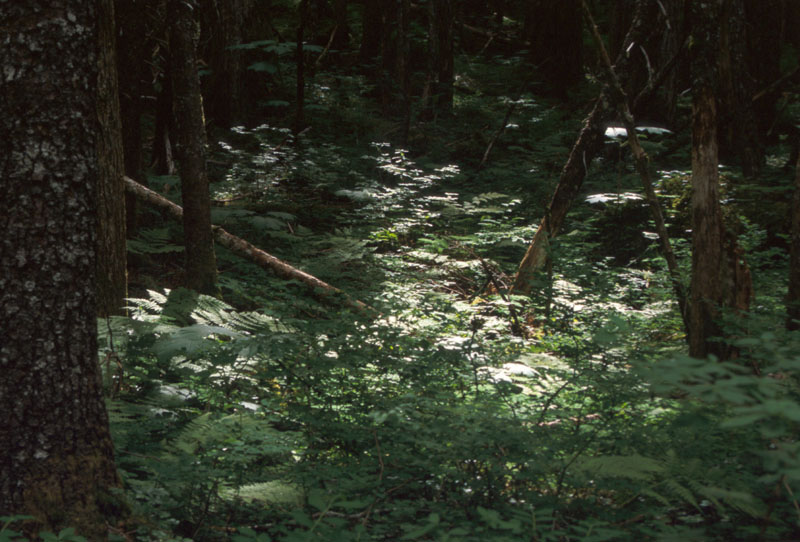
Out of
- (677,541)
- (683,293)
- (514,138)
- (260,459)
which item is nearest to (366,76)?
(514,138)

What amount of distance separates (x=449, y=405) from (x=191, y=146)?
176 inches

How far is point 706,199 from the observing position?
5.02m

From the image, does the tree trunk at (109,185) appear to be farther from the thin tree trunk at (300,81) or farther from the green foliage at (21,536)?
the thin tree trunk at (300,81)

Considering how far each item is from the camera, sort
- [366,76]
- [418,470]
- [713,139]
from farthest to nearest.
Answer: [366,76]
[713,139]
[418,470]

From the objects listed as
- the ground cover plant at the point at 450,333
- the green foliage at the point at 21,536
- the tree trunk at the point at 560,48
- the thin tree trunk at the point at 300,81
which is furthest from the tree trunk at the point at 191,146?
the tree trunk at the point at 560,48

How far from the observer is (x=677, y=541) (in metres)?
1.95

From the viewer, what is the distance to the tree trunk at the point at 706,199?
16.1 ft

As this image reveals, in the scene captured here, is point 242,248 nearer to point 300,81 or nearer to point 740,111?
point 300,81

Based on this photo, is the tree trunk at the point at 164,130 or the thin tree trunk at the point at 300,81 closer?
the tree trunk at the point at 164,130

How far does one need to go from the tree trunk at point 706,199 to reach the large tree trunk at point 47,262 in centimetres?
461

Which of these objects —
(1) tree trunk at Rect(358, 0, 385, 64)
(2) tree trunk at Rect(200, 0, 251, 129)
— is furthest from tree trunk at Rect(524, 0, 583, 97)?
(2) tree trunk at Rect(200, 0, 251, 129)

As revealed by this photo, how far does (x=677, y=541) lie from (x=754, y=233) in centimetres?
641

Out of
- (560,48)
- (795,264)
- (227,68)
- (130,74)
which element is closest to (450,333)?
(795,264)

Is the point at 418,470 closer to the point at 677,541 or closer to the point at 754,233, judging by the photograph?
the point at 677,541
